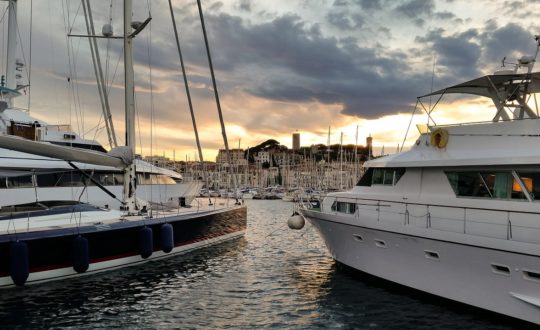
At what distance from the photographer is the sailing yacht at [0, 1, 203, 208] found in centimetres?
1821

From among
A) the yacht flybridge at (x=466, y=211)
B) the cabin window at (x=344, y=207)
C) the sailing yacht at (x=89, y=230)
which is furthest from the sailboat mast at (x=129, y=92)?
the yacht flybridge at (x=466, y=211)

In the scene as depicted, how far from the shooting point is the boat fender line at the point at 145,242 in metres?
15.4

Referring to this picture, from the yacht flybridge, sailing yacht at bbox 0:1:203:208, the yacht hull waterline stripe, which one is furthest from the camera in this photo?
sailing yacht at bbox 0:1:203:208

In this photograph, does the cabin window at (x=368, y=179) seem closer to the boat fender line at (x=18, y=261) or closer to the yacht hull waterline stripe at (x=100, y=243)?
the yacht hull waterline stripe at (x=100, y=243)

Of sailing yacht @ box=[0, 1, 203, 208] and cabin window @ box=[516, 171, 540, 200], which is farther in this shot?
sailing yacht @ box=[0, 1, 203, 208]

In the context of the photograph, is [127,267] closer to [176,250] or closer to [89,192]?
[176,250]

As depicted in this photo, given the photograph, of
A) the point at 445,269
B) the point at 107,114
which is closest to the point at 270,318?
the point at 445,269

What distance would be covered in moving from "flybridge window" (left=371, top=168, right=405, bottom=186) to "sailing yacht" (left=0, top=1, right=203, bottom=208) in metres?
9.94

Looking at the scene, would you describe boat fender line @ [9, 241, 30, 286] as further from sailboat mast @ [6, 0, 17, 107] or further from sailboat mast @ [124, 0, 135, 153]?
sailboat mast @ [6, 0, 17, 107]

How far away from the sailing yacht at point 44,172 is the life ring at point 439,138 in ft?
38.7

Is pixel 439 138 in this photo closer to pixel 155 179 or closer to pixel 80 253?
pixel 80 253

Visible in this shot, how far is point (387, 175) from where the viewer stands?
14.6m

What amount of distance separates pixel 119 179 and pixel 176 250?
8.79 metres

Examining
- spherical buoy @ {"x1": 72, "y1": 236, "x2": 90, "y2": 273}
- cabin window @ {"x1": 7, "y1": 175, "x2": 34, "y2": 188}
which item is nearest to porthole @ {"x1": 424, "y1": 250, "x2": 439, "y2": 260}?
spherical buoy @ {"x1": 72, "y1": 236, "x2": 90, "y2": 273}
